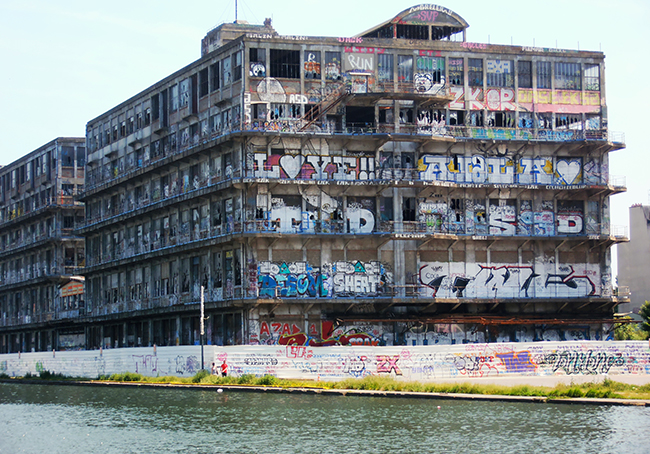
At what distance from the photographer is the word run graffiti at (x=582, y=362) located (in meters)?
62.2

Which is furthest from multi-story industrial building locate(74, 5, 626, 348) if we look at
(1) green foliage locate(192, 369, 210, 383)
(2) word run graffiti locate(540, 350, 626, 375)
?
(2) word run graffiti locate(540, 350, 626, 375)

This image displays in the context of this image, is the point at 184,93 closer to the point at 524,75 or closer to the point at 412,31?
the point at 412,31

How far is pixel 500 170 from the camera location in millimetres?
81188

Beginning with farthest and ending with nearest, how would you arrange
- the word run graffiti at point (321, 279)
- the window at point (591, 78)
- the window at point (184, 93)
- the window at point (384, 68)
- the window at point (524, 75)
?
1. the window at point (184, 93)
2. the window at point (591, 78)
3. the window at point (524, 75)
4. the window at point (384, 68)
5. the word run graffiti at point (321, 279)

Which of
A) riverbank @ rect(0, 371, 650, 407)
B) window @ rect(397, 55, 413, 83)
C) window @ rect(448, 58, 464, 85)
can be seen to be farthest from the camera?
window @ rect(448, 58, 464, 85)

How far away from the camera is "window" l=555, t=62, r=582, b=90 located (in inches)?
3280

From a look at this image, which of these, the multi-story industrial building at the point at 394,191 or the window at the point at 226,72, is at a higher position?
the window at the point at 226,72

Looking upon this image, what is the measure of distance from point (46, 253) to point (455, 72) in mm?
60085

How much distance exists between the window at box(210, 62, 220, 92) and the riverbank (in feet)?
90.0

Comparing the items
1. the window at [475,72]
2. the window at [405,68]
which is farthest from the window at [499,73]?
the window at [405,68]

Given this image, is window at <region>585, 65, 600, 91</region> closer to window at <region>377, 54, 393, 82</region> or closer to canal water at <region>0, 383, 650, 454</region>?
window at <region>377, 54, 393, 82</region>

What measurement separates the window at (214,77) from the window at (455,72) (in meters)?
19.4

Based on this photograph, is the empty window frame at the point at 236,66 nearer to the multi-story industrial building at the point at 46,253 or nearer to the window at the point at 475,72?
the window at the point at 475,72

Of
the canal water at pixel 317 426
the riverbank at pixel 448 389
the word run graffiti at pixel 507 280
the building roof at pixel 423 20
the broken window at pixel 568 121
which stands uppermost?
the building roof at pixel 423 20
